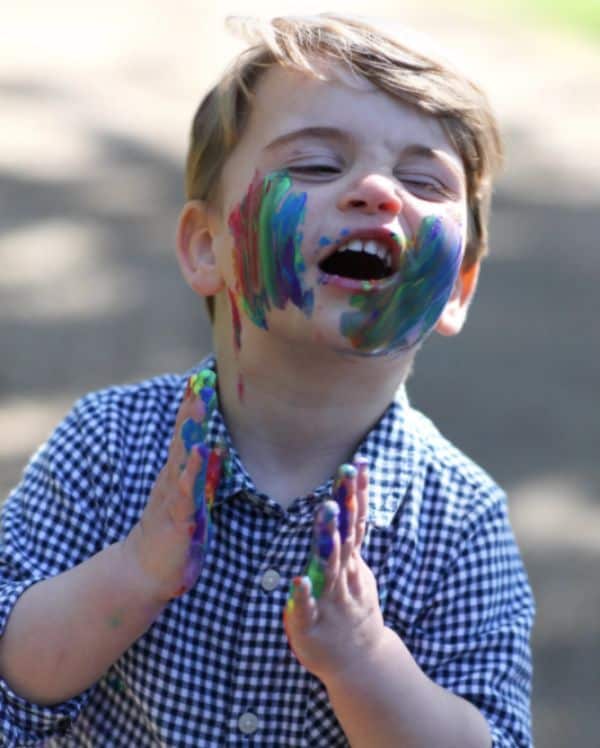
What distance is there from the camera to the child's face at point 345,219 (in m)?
2.13

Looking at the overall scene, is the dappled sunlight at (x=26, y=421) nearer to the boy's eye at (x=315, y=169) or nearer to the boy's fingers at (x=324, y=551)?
the boy's eye at (x=315, y=169)

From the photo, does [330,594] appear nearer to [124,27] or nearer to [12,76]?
[12,76]

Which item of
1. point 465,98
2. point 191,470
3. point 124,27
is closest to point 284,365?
point 191,470

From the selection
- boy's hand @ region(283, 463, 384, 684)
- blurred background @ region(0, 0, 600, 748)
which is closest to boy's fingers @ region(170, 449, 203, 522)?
boy's hand @ region(283, 463, 384, 684)

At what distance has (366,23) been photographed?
2377 millimetres

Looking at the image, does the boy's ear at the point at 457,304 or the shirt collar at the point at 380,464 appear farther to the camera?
the boy's ear at the point at 457,304

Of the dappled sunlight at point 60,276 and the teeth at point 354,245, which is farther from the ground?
the dappled sunlight at point 60,276

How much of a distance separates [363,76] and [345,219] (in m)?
0.26

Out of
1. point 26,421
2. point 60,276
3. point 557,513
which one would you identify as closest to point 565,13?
point 60,276

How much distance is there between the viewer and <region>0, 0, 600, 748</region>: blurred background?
3.73m

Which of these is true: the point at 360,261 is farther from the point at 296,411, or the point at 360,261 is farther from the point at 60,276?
the point at 60,276

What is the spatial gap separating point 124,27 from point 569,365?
258 cm

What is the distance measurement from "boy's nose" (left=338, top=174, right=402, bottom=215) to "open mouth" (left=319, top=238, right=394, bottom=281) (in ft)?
0.16

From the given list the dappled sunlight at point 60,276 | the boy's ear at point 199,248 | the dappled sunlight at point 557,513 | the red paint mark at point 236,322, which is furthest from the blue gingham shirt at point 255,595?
the dappled sunlight at point 60,276
